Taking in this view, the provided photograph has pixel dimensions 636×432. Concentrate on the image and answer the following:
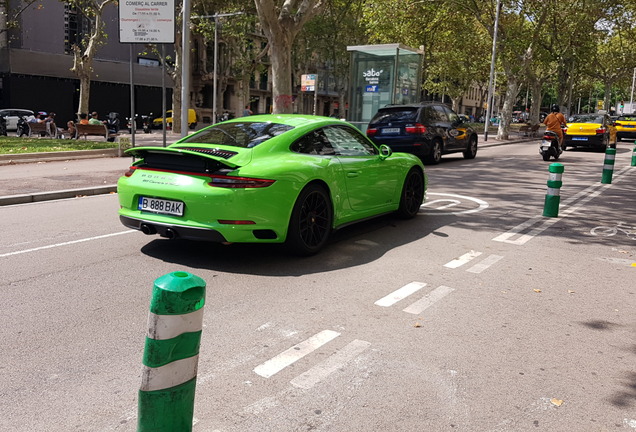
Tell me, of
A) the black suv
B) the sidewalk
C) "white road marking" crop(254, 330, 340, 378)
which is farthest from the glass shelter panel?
"white road marking" crop(254, 330, 340, 378)

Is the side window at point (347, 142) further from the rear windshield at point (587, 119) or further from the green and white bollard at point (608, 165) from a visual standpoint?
the rear windshield at point (587, 119)

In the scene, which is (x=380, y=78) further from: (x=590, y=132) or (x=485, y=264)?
(x=485, y=264)

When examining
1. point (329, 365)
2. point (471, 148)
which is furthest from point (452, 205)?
point (471, 148)

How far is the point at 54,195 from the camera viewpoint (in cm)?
1033

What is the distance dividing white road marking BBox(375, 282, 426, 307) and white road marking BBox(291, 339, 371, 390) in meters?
0.89

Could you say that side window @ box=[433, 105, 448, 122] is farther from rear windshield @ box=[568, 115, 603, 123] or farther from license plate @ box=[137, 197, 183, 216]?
license plate @ box=[137, 197, 183, 216]

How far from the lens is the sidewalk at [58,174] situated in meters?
10.3

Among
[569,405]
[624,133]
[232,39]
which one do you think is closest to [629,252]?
[569,405]

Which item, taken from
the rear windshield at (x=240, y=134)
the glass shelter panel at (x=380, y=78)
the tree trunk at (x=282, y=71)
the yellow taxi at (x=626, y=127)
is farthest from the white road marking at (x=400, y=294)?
the yellow taxi at (x=626, y=127)

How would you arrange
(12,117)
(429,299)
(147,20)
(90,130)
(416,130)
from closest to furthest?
(429,299)
(147,20)
(416,130)
(90,130)
(12,117)

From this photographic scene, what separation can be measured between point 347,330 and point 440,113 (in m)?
14.4

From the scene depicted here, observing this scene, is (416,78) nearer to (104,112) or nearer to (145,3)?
(145,3)

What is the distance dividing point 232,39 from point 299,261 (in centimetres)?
3788

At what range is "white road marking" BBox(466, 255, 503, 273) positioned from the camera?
6070mm
